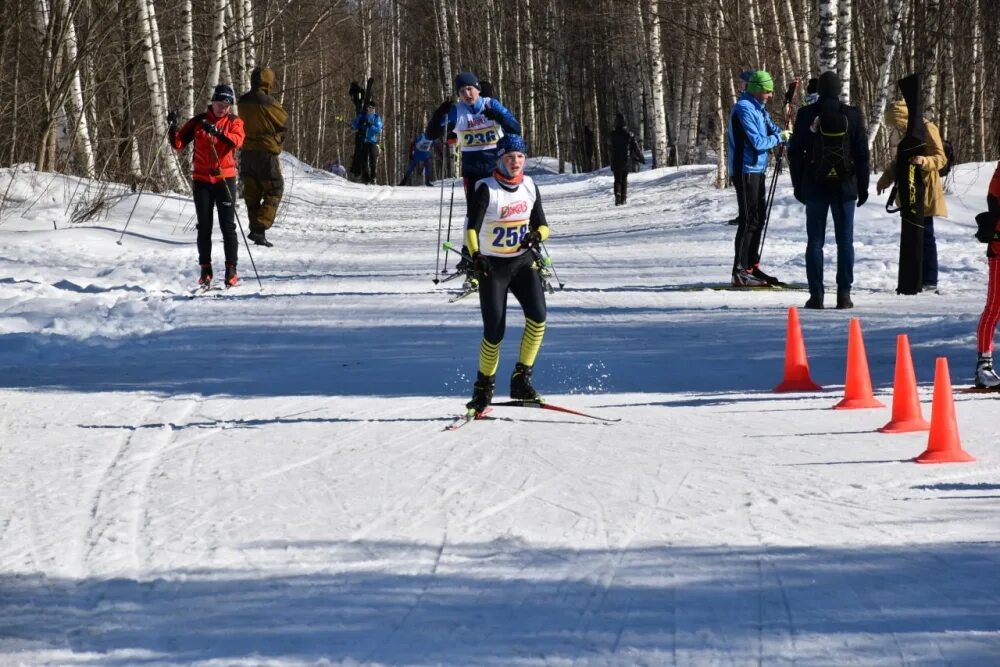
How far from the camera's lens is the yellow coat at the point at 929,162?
42.4 feet

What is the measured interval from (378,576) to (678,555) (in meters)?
1.10

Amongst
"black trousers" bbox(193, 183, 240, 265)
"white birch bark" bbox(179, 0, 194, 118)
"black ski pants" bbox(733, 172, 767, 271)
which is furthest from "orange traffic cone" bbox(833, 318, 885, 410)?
"white birch bark" bbox(179, 0, 194, 118)

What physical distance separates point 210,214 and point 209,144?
2.35 ft

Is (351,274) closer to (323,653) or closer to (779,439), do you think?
(779,439)

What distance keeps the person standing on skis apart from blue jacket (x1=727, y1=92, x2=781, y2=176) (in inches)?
194

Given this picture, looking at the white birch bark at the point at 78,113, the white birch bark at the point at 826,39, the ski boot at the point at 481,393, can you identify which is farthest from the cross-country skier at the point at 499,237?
the white birch bark at the point at 78,113

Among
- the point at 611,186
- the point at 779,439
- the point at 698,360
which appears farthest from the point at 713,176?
the point at 779,439

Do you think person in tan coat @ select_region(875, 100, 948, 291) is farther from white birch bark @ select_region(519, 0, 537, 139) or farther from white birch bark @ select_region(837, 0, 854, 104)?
white birch bark @ select_region(519, 0, 537, 139)

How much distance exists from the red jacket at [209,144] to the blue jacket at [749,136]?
16.2 ft

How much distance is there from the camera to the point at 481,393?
820 centimetres

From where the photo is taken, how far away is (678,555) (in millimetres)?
5180

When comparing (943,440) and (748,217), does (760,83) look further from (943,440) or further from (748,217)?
(943,440)

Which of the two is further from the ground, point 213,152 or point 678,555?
point 213,152

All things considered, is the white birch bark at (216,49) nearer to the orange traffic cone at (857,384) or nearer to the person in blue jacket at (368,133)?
the person in blue jacket at (368,133)
